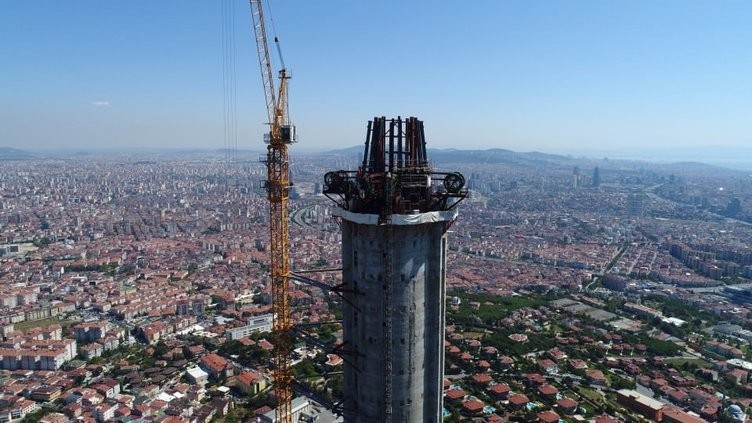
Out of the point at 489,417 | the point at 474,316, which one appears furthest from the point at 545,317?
the point at 489,417

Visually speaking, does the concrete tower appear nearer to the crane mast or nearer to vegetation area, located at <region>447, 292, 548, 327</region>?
the crane mast

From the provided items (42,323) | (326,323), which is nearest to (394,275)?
(326,323)

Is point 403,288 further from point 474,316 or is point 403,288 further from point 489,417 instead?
point 474,316

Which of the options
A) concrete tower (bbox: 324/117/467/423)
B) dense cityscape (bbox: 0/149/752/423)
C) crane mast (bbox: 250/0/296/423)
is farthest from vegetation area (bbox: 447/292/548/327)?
concrete tower (bbox: 324/117/467/423)

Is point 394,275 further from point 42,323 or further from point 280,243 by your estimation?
point 42,323

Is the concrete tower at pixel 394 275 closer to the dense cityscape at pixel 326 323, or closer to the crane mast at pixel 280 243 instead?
the dense cityscape at pixel 326 323

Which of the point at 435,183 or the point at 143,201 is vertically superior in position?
the point at 435,183

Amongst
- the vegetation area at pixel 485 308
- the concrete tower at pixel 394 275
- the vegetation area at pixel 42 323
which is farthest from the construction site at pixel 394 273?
the vegetation area at pixel 42 323
